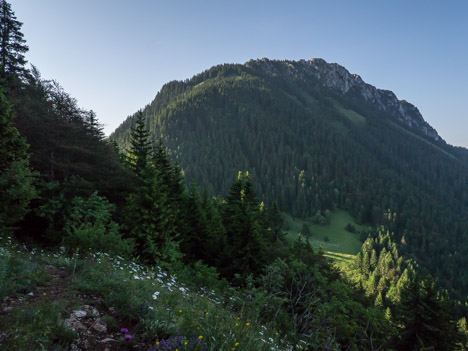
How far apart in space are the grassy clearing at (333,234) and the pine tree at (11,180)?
113 m

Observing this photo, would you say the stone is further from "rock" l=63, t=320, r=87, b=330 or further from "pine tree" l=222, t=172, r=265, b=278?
"pine tree" l=222, t=172, r=265, b=278

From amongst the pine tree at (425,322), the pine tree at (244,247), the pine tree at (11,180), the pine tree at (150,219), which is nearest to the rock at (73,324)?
the pine tree at (11,180)

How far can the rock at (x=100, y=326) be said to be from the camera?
3566 millimetres

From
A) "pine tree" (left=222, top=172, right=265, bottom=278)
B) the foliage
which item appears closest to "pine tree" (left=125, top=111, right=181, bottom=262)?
"pine tree" (left=222, top=172, right=265, bottom=278)

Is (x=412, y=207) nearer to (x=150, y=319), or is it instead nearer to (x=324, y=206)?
(x=324, y=206)

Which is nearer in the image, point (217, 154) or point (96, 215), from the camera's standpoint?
point (96, 215)

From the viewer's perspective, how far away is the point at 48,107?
55.4 ft

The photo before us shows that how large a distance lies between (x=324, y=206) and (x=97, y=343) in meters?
161

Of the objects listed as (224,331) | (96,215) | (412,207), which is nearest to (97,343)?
(224,331)

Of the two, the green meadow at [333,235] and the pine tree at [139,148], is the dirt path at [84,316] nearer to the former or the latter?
the pine tree at [139,148]

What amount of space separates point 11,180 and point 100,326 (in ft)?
31.4

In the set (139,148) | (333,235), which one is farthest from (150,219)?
(333,235)

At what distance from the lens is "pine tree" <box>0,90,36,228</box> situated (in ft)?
31.0

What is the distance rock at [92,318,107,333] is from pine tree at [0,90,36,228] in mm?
8790
